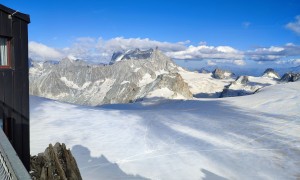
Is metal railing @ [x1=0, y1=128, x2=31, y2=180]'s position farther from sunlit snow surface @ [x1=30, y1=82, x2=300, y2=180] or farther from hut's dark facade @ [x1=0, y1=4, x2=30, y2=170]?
sunlit snow surface @ [x1=30, y1=82, x2=300, y2=180]

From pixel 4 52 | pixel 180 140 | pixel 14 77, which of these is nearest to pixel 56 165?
pixel 14 77

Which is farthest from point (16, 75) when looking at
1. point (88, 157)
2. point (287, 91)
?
point (287, 91)

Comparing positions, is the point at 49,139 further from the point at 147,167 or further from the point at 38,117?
the point at 147,167

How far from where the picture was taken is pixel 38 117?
1147 inches

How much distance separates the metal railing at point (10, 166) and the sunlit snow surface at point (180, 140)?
1269 centimetres

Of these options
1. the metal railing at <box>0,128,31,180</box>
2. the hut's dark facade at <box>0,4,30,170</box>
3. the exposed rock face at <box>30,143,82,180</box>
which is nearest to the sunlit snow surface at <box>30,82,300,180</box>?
the exposed rock face at <box>30,143,82,180</box>

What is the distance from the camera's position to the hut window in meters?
12.2

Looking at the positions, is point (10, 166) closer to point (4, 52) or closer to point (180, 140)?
point (4, 52)

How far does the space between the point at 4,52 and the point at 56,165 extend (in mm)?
4510

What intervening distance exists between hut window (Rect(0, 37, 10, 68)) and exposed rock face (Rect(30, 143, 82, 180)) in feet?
12.0

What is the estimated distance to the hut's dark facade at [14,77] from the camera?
12.2m

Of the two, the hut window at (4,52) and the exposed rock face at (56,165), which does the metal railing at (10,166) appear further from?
the hut window at (4,52)

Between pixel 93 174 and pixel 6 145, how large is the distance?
12883 mm

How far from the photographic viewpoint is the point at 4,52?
1233 centimetres
